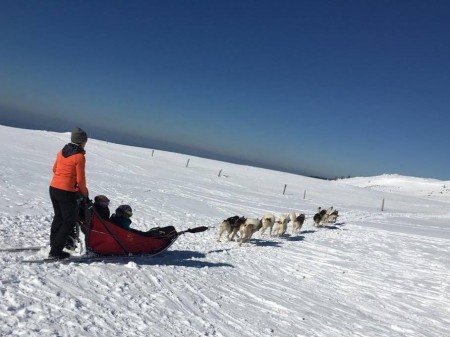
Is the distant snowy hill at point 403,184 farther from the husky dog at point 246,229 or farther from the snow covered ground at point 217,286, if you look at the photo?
the husky dog at point 246,229

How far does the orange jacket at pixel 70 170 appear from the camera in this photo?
5.45 metres

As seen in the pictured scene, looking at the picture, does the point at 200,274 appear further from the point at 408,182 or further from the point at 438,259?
the point at 408,182

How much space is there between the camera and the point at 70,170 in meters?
5.48

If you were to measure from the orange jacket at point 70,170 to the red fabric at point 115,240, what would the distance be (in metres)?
0.61

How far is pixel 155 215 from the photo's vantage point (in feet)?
40.5

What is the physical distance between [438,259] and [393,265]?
6.92 feet

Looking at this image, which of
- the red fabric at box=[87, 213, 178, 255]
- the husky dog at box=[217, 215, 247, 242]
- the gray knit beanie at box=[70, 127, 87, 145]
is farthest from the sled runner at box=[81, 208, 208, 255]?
the husky dog at box=[217, 215, 247, 242]

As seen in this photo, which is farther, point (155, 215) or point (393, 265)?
point (155, 215)

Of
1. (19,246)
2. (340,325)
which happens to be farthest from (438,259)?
(19,246)

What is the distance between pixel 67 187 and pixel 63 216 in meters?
0.44

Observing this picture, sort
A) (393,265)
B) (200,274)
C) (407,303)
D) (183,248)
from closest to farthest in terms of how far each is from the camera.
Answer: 1. (200,274)
2. (407,303)
3. (183,248)
4. (393,265)

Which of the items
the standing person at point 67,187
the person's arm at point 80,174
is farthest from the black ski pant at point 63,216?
the person's arm at point 80,174

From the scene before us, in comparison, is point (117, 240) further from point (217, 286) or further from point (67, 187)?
point (217, 286)

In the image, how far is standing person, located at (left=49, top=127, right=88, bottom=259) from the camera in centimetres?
546
